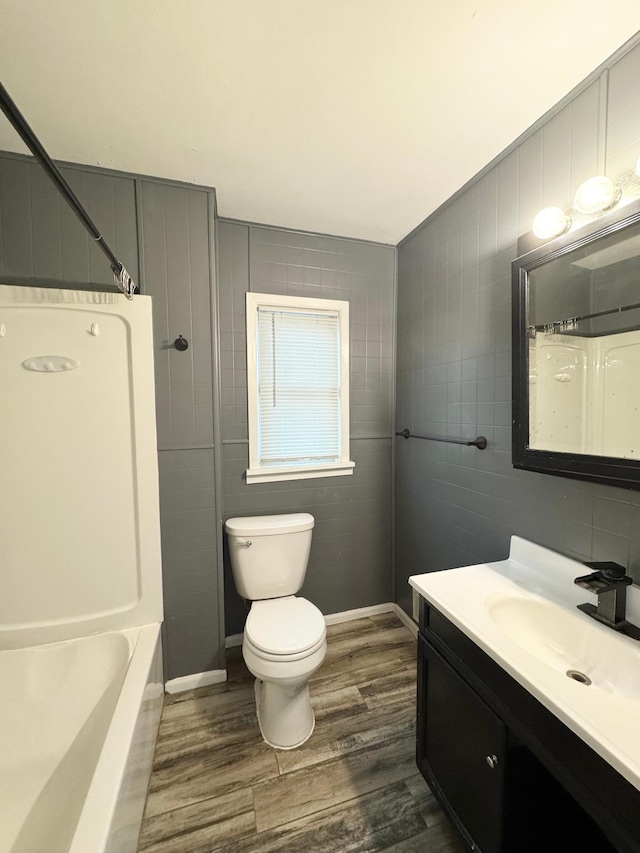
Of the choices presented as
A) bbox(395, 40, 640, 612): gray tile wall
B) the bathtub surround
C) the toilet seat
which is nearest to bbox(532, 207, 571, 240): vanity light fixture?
bbox(395, 40, 640, 612): gray tile wall

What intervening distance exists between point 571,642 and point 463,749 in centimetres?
46

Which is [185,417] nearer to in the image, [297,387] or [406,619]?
[297,387]

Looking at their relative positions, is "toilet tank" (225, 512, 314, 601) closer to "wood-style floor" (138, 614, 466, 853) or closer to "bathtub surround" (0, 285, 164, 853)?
"bathtub surround" (0, 285, 164, 853)

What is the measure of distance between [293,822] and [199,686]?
80 cm

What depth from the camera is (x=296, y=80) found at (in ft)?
3.72

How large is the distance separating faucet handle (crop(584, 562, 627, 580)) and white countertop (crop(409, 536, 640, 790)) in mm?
62

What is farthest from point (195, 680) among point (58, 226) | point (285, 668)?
point (58, 226)

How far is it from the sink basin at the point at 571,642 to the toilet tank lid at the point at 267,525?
102cm

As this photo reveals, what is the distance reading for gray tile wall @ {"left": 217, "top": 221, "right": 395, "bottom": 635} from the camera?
6.47 feet

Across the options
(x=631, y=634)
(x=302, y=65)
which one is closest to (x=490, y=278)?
(x=302, y=65)

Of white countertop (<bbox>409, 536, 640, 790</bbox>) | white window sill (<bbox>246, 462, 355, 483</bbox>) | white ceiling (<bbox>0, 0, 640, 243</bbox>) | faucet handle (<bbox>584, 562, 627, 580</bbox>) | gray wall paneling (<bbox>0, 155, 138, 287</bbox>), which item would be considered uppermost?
white ceiling (<bbox>0, 0, 640, 243</bbox>)

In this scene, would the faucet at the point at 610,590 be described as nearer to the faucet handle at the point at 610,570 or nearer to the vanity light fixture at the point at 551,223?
the faucet handle at the point at 610,570

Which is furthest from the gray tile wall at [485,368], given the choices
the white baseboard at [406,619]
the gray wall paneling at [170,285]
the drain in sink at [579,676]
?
the gray wall paneling at [170,285]

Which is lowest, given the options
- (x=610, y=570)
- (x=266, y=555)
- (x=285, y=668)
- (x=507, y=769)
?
(x=285, y=668)
